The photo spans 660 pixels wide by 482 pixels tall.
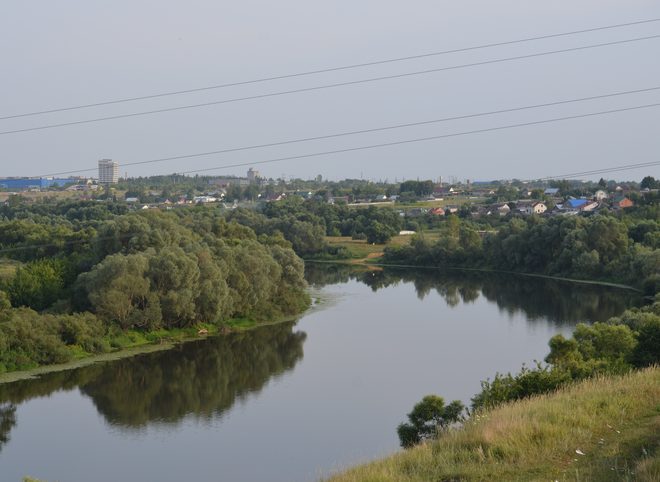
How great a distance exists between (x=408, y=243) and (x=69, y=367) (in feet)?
91.6

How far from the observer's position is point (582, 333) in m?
14.5

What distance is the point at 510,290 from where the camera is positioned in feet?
105

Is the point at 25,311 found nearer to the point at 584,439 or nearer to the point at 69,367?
the point at 69,367

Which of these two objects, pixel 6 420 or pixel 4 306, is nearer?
pixel 6 420

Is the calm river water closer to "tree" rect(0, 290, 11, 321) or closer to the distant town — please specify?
"tree" rect(0, 290, 11, 321)

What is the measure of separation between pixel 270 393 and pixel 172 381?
247 cm

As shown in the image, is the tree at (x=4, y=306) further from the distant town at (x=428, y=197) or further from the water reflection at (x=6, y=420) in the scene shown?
the distant town at (x=428, y=197)

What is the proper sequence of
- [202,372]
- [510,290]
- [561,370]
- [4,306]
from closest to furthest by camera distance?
[561,370], [202,372], [4,306], [510,290]

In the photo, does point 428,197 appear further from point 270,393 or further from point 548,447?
point 548,447

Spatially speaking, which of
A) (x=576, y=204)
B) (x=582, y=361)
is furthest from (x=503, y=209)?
(x=582, y=361)

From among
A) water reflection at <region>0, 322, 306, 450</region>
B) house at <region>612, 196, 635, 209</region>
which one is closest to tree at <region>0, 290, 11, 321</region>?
water reflection at <region>0, 322, 306, 450</region>

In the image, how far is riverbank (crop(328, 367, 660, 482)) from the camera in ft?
17.0

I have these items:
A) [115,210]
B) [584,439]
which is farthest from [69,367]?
[115,210]

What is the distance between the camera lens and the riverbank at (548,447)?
5191mm
